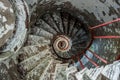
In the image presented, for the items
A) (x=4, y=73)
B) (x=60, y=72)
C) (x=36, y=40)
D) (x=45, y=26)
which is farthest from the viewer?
(x=45, y=26)

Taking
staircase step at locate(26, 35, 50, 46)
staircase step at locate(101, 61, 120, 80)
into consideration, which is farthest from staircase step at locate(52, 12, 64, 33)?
staircase step at locate(101, 61, 120, 80)

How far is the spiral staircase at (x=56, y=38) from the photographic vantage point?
2.46 metres

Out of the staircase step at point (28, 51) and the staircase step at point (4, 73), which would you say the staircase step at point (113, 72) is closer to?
the staircase step at point (4, 73)

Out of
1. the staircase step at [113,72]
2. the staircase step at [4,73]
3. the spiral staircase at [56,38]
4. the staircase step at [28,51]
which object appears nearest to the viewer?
the staircase step at [113,72]

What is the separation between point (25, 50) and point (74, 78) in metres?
1.03

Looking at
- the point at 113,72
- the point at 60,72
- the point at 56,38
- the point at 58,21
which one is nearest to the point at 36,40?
the point at 56,38

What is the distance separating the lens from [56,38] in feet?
12.6

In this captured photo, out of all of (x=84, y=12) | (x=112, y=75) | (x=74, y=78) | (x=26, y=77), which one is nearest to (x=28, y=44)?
(x=26, y=77)

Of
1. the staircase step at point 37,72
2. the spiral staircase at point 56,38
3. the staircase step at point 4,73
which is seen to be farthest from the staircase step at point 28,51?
the staircase step at point 4,73

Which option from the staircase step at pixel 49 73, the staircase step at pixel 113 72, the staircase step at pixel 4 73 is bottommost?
the staircase step at pixel 49 73

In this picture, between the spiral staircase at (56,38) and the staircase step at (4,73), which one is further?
the staircase step at (4,73)

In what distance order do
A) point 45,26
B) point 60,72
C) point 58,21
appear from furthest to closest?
point 58,21 → point 45,26 → point 60,72

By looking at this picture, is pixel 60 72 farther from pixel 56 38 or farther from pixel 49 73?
pixel 56 38

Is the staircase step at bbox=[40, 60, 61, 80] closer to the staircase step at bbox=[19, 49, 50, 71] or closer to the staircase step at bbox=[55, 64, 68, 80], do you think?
the staircase step at bbox=[55, 64, 68, 80]
